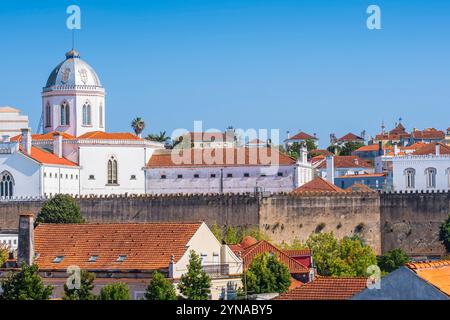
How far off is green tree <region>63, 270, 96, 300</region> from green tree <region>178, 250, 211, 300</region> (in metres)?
2.78

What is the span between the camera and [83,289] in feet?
135

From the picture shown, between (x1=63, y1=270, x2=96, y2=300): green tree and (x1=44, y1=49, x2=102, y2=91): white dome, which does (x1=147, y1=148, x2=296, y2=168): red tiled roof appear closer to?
(x1=44, y1=49, x2=102, y2=91): white dome

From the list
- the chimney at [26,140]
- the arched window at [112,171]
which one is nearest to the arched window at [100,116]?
the arched window at [112,171]

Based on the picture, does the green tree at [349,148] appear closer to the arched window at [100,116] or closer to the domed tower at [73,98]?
the arched window at [100,116]

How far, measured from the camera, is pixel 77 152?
9344 centimetres

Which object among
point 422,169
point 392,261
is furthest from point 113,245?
point 422,169

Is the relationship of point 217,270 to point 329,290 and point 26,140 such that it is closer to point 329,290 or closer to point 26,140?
point 329,290

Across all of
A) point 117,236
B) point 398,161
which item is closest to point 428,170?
point 398,161

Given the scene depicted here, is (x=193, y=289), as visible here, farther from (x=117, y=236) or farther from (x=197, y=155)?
(x=197, y=155)

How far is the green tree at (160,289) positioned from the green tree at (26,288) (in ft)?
9.93

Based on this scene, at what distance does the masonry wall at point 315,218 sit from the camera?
A: 86.8 meters

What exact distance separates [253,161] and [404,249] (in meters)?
12.8

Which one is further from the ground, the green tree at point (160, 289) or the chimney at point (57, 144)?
the chimney at point (57, 144)
